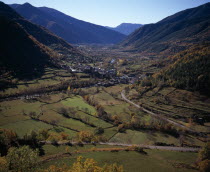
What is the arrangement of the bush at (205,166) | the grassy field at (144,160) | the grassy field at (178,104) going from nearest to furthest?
the bush at (205,166)
the grassy field at (144,160)
the grassy field at (178,104)

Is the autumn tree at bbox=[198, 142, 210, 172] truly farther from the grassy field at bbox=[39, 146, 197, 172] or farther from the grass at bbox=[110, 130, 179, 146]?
the grass at bbox=[110, 130, 179, 146]

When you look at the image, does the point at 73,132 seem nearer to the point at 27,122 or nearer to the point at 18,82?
the point at 27,122

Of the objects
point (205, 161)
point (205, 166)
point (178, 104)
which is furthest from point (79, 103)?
point (205, 166)

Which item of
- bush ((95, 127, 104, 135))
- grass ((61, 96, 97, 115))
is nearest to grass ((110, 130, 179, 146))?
bush ((95, 127, 104, 135))

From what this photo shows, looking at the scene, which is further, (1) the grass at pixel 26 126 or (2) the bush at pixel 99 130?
(2) the bush at pixel 99 130

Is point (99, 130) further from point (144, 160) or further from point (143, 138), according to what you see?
point (144, 160)

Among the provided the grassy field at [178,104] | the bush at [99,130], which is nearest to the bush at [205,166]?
the grassy field at [178,104]

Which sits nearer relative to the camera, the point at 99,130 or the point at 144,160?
the point at 144,160

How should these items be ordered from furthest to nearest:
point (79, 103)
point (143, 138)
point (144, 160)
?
point (79, 103), point (143, 138), point (144, 160)

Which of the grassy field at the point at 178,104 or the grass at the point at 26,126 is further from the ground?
the grassy field at the point at 178,104

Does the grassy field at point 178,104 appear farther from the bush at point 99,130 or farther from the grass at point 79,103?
the bush at point 99,130

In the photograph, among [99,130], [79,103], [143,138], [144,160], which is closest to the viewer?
[144,160]

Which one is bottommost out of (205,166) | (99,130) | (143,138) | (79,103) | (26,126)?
(143,138)
